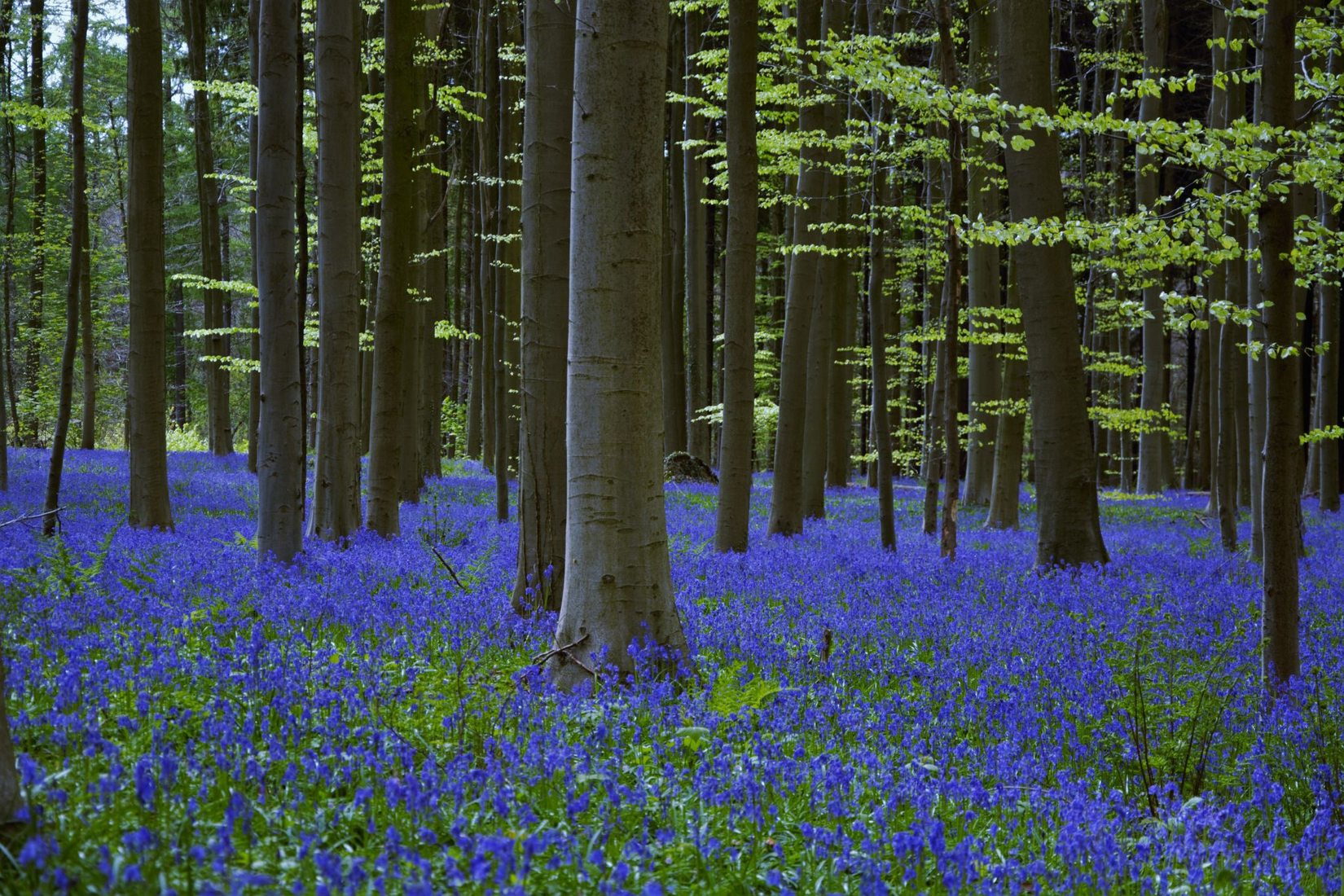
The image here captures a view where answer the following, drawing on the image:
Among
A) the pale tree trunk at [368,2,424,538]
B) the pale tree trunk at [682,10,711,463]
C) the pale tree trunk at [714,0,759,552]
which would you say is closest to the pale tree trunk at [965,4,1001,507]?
the pale tree trunk at [682,10,711,463]

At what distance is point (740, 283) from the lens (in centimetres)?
1226

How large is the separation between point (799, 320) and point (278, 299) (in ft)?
23.8

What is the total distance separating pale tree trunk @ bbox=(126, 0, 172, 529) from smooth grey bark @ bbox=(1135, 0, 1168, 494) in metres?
14.5

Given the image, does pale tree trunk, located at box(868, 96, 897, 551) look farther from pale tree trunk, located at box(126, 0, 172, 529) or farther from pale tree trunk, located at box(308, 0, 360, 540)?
pale tree trunk, located at box(126, 0, 172, 529)

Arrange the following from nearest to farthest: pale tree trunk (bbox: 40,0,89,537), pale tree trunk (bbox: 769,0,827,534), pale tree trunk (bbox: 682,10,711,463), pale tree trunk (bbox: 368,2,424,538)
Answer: pale tree trunk (bbox: 40,0,89,537) < pale tree trunk (bbox: 368,2,424,538) < pale tree trunk (bbox: 769,0,827,534) < pale tree trunk (bbox: 682,10,711,463)

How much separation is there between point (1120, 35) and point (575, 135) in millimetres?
21338

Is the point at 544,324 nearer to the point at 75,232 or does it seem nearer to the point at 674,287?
the point at 75,232

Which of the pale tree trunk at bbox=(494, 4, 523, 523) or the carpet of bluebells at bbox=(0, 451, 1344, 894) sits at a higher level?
the pale tree trunk at bbox=(494, 4, 523, 523)

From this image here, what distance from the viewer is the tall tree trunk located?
1814 cm

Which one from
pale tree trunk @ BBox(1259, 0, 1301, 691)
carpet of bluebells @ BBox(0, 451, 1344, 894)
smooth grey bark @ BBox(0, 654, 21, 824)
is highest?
pale tree trunk @ BBox(1259, 0, 1301, 691)

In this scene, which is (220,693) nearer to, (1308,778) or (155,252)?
(1308,778)

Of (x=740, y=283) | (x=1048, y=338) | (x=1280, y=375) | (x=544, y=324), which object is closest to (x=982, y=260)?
A: (x=1048, y=338)

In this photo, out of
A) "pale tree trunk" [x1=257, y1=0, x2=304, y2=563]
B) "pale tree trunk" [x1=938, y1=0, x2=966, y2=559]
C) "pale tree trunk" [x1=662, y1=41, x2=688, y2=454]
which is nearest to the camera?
"pale tree trunk" [x1=257, y1=0, x2=304, y2=563]

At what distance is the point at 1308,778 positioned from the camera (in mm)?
4910
